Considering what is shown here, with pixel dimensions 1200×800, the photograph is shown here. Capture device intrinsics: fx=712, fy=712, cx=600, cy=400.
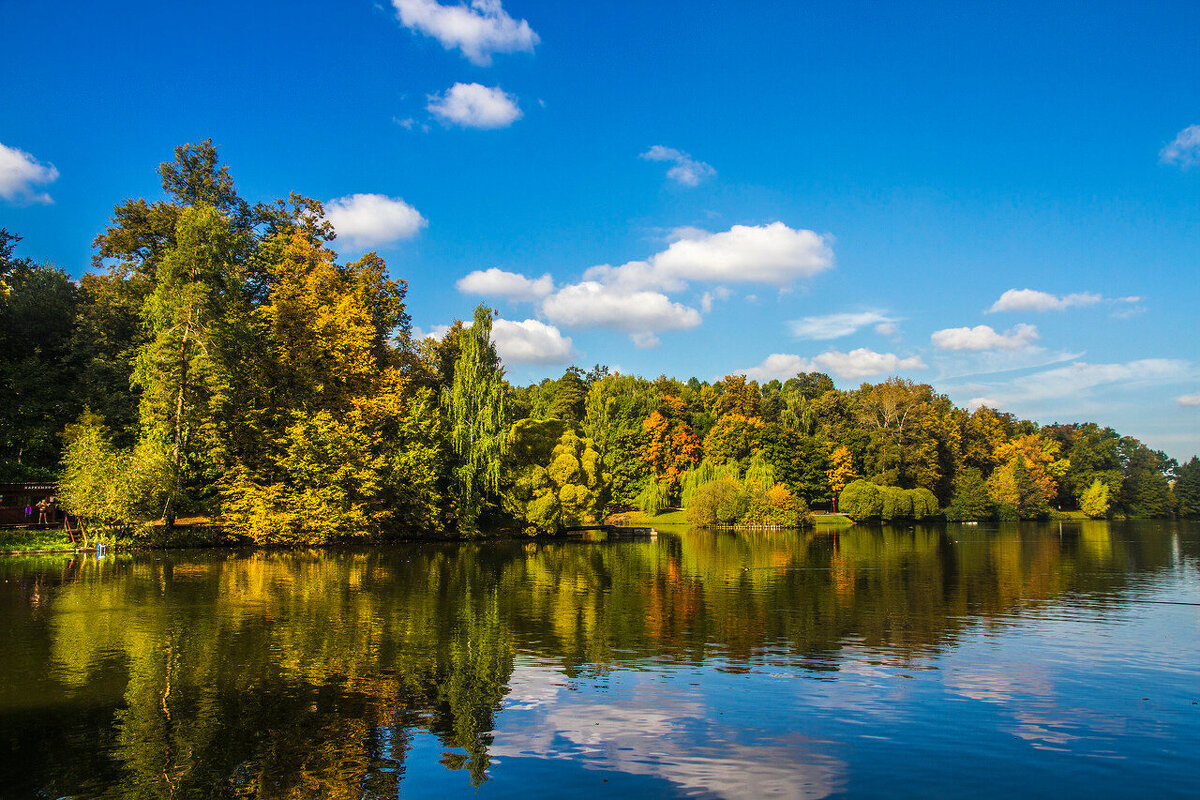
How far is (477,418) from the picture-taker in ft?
164

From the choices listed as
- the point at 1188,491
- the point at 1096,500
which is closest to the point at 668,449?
the point at 1096,500

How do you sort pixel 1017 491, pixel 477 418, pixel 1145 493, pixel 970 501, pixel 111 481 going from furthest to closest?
1. pixel 1145 493
2. pixel 1017 491
3. pixel 970 501
4. pixel 477 418
5. pixel 111 481

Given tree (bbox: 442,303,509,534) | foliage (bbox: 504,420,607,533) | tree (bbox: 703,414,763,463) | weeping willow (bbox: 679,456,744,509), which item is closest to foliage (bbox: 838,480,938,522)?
tree (bbox: 703,414,763,463)

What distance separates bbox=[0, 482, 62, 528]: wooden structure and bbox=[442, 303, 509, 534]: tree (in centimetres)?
2285

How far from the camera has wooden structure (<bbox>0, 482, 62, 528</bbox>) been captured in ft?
129

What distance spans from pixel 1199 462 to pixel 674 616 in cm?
13633

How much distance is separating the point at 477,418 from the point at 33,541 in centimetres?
2509

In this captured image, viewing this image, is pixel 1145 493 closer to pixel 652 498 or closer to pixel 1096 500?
pixel 1096 500

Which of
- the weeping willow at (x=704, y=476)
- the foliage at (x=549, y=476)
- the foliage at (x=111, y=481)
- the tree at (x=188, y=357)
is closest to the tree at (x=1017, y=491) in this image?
the weeping willow at (x=704, y=476)

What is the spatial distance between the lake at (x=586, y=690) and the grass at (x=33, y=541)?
427 inches

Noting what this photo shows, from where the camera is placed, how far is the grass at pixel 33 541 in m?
Result: 34.8

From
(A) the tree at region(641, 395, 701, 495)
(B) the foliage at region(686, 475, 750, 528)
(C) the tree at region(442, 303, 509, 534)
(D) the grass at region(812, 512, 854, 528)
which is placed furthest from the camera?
(A) the tree at region(641, 395, 701, 495)

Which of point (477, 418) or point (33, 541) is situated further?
point (477, 418)

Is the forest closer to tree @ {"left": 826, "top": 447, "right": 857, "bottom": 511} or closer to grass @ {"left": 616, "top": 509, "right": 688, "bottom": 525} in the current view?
grass @ {"left": 616, "top": 509, "right": 688, "bottom": 525}
